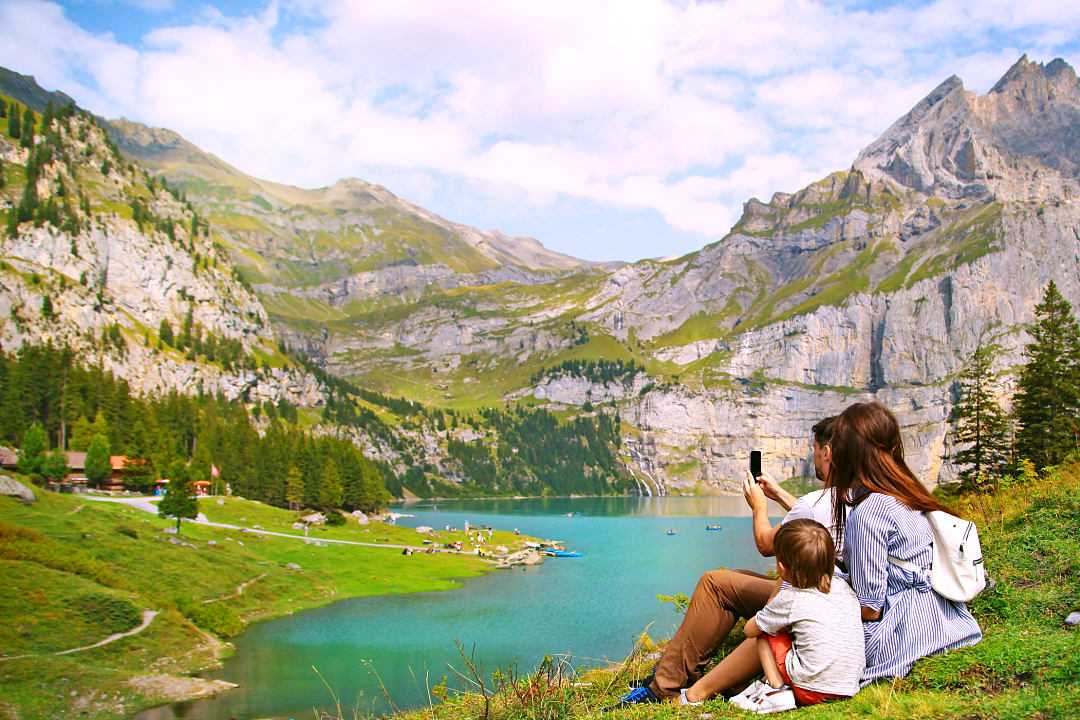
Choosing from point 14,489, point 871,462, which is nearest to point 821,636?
point 871,462

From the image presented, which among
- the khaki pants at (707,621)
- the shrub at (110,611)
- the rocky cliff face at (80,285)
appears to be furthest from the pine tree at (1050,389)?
the rocky cliff face at (80,285)

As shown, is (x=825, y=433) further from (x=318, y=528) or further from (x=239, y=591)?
(x=318, y=528)

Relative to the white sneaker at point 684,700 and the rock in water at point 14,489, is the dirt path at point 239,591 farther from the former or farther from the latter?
the white sneaker at point 684,700

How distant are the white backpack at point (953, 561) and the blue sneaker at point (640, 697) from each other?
3.30 metres

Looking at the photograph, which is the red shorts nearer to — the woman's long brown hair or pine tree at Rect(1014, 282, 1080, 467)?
the woman's long brown hair

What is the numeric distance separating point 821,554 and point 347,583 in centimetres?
7301

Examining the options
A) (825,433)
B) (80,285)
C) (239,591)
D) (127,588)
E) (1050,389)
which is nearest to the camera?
(825,433)

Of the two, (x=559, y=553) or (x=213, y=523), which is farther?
(x=559, y=553)

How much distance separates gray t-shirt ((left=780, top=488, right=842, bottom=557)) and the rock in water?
225ft

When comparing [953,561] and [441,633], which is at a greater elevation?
[953,561]

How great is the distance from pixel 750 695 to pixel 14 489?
2717 inches

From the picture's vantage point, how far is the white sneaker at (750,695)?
8039 mm

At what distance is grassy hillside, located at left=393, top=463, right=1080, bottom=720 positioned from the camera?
23.5 feet

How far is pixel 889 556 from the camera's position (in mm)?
8086
